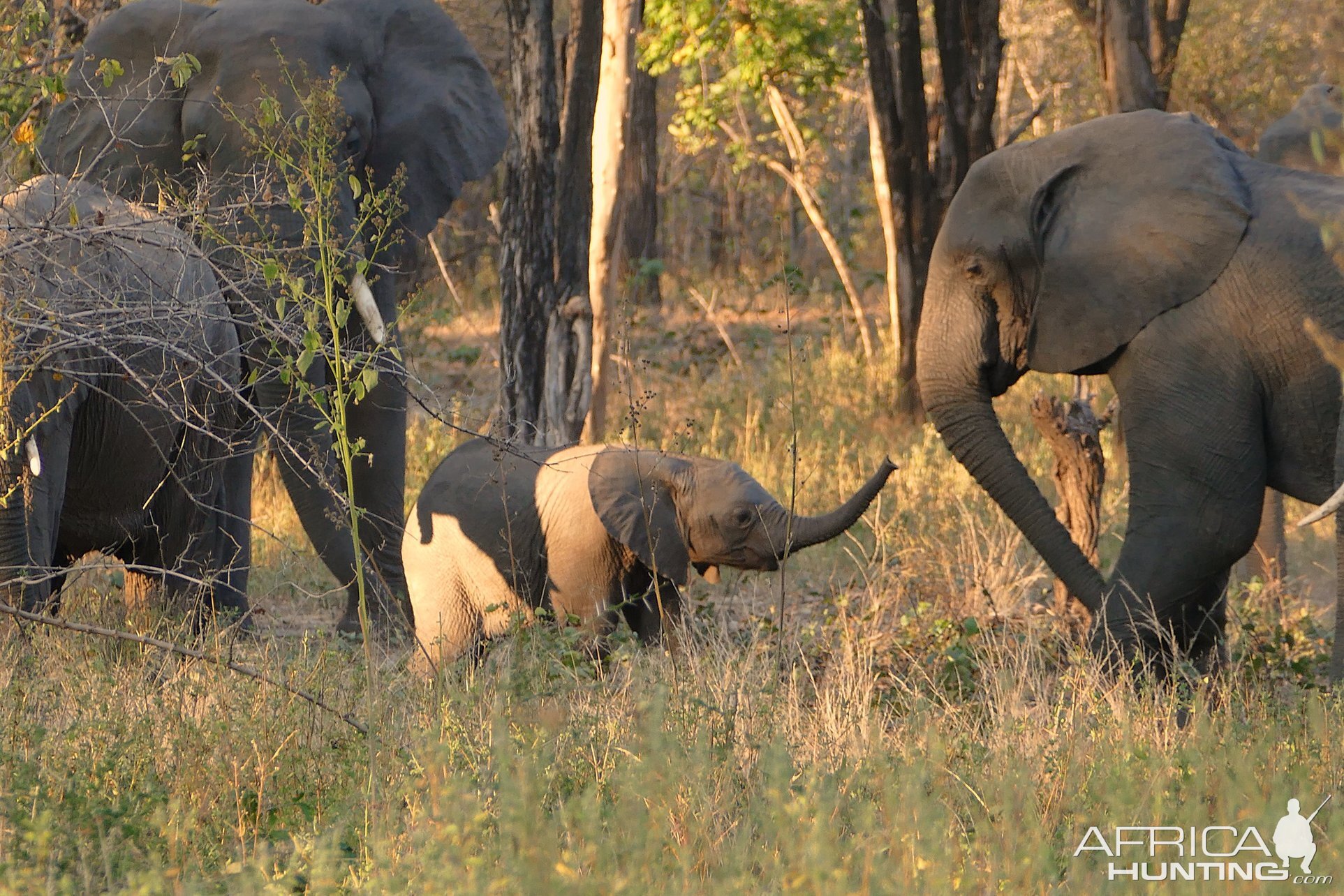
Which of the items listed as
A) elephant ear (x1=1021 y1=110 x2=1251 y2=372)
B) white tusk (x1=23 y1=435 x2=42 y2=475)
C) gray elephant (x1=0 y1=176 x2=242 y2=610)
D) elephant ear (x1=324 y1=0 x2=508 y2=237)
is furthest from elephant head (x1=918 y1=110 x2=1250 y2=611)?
white tusk (x1=23 y1=435 x2=42 y2=475)

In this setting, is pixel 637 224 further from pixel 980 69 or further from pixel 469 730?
pixel 469 730

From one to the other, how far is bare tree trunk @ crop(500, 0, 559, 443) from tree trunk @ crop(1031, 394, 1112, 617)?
3.05 meters

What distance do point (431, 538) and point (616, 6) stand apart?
388cm

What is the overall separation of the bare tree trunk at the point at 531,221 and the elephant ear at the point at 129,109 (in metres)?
1.92

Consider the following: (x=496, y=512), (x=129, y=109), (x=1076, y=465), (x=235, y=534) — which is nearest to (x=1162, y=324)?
(x=1076, y=465)

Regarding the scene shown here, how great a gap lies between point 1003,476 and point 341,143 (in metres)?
3.05

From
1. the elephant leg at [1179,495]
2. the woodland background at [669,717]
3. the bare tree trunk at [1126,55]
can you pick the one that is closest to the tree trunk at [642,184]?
the woodland background at [669,717]

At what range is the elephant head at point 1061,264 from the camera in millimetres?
6023

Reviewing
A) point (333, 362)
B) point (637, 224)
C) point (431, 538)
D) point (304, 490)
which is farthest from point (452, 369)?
point (333, 362)

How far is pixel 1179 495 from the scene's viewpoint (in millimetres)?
5895

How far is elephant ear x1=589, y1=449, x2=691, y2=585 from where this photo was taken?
616 centimetres

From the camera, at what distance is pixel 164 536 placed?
6590 millimetres

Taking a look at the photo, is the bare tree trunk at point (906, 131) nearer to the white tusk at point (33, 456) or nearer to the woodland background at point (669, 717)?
the woodland background at point (669, 717)

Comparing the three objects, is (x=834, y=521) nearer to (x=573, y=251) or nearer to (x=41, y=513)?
(x=41, y=513)
